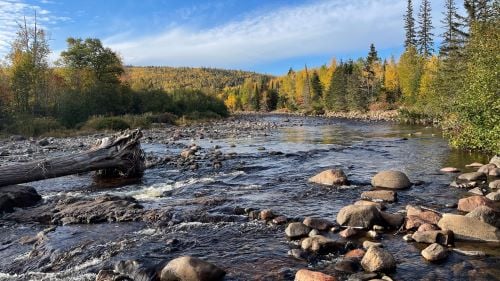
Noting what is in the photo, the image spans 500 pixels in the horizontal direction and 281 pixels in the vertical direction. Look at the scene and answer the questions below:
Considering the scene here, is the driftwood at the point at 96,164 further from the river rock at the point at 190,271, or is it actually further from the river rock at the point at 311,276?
the river rock at the point at 311,276

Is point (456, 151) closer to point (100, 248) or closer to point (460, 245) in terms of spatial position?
point (460, 245)

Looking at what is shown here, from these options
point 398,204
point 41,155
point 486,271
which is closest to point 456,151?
point 398,204

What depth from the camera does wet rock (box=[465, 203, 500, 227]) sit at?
1049 cm

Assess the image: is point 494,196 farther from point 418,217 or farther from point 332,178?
point 332,178

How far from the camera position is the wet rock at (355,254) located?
8781 mm

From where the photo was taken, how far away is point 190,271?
315 inches

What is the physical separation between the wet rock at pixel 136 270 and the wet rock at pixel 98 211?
349cm

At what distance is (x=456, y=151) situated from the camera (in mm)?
24266

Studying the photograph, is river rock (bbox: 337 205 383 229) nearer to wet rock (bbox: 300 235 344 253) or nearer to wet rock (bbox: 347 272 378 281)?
wet rock (bbox: 300 235 344 253)

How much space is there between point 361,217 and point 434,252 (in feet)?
7.89

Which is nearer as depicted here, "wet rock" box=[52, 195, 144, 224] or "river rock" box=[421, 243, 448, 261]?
"river rock" box=[421, 243, 448, 261]

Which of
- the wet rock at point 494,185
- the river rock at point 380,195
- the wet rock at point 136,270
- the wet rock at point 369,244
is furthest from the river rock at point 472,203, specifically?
the wet rock at point 136,270

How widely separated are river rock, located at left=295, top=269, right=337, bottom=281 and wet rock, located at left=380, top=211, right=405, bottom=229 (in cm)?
388

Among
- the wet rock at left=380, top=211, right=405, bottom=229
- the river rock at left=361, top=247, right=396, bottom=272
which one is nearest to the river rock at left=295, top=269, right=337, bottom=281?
the river rock at left=361, top=247, right=396, bottom=272
